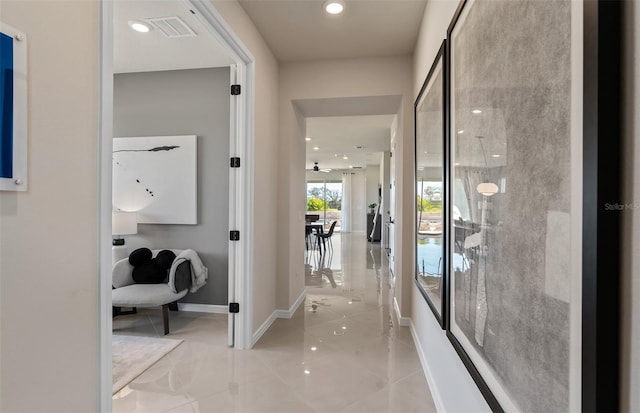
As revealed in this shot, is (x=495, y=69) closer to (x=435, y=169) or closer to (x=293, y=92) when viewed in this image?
(x=435, y=169)

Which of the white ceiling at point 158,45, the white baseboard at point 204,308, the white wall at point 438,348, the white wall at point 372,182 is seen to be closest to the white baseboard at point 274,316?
the white baseboard at point 204,308

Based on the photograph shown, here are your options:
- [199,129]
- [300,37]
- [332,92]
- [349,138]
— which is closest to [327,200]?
[349,138]

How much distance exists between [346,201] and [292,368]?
11439mm

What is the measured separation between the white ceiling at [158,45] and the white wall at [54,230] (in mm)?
1506

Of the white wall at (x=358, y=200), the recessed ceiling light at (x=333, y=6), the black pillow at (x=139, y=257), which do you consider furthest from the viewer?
the white wall at (x=358, y=200)

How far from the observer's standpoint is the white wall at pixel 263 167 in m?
2.80

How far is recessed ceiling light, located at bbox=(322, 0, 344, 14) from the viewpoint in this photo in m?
2.42

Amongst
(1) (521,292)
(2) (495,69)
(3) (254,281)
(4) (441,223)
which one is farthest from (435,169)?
(3) (254,281)

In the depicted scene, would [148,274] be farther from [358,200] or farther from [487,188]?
[358,200]

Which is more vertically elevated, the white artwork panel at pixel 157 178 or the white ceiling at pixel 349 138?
the white ceiling at pixel 349 138

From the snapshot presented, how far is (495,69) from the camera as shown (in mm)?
1013

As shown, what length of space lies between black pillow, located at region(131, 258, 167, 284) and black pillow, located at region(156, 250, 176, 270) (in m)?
0.04

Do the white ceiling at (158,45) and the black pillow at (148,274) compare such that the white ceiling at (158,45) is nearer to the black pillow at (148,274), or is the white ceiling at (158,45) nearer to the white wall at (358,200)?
the black pillow at (148,274)

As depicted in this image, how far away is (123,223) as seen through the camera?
3.33 metres
